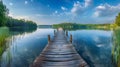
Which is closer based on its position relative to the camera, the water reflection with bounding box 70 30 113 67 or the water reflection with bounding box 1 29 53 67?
the water reflection with bounding box 1 29 53 67

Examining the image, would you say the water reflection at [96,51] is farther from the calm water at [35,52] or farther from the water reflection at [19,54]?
the water reflection at [19,54]

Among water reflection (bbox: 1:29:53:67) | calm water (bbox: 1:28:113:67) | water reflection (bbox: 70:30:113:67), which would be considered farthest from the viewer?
water reflection (bbox: 70:30:113:67)

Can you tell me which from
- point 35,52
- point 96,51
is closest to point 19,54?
point 35,52

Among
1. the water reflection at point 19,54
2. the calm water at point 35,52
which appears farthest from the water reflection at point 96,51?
the water reflection at point 19,54

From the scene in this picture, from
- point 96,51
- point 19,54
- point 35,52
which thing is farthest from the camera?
point 96,51

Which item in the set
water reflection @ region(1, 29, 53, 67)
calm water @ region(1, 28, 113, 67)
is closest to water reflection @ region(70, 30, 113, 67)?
calm water @ region(1, 28, 113, 67)

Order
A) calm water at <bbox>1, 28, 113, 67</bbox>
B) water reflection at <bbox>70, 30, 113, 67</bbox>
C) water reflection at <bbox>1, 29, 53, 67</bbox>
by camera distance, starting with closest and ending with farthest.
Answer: water reflection at <bbox>1, 29, 53, 67</bbox>
calm water at <bbox>1, 28, 113, 67</bbox>
water reflection at <bbox>70, 30, 113, 67</bbox>

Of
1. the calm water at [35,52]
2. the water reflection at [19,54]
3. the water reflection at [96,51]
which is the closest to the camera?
the water reflection at [19,54]

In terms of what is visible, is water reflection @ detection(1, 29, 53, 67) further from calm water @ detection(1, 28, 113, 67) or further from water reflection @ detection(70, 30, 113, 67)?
water reflection @ detection(70, 30, 113, 67)

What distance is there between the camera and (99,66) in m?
12.4

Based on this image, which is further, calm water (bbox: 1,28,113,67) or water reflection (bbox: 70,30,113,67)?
water reflection (bbox: 70,30,113,67)

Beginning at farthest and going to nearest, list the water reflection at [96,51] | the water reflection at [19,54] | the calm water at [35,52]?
the water reflection at [96,51]
the calm water at [35,52]
the water reflection at [19,54]

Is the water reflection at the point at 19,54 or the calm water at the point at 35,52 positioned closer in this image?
the water reflection at the point at 19,54

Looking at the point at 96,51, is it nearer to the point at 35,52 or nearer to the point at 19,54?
the point at 35,52
